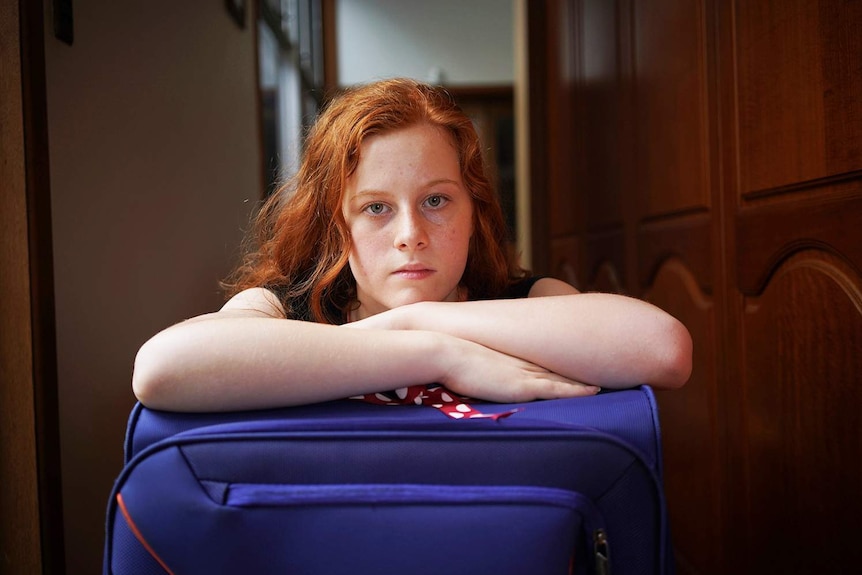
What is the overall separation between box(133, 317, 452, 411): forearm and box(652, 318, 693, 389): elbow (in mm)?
215

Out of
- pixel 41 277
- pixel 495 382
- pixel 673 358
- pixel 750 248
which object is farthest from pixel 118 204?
pixel 750 248

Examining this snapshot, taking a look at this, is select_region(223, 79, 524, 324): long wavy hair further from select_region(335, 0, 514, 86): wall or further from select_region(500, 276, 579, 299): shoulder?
select_region(335, 0, 514, 86): wall

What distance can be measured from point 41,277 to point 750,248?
1.08 m

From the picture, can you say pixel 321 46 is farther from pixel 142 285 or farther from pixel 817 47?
pixel 817 47

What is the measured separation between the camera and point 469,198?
897 mm

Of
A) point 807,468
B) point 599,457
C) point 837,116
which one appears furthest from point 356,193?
point 807,468

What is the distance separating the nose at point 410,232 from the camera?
788 mm

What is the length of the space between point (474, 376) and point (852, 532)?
0.60 metres

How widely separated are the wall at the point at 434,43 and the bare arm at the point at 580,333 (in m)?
5.26

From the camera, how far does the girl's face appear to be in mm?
807

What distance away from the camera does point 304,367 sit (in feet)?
2.04

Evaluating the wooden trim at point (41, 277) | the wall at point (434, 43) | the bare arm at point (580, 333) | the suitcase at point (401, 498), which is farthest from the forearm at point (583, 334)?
the wall at point (434, 43)

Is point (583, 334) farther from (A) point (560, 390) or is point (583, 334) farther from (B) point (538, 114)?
(B) point (538, 114)

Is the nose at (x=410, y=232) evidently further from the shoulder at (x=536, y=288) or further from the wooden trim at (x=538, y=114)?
the wooden trim at (x=538, y=114)
